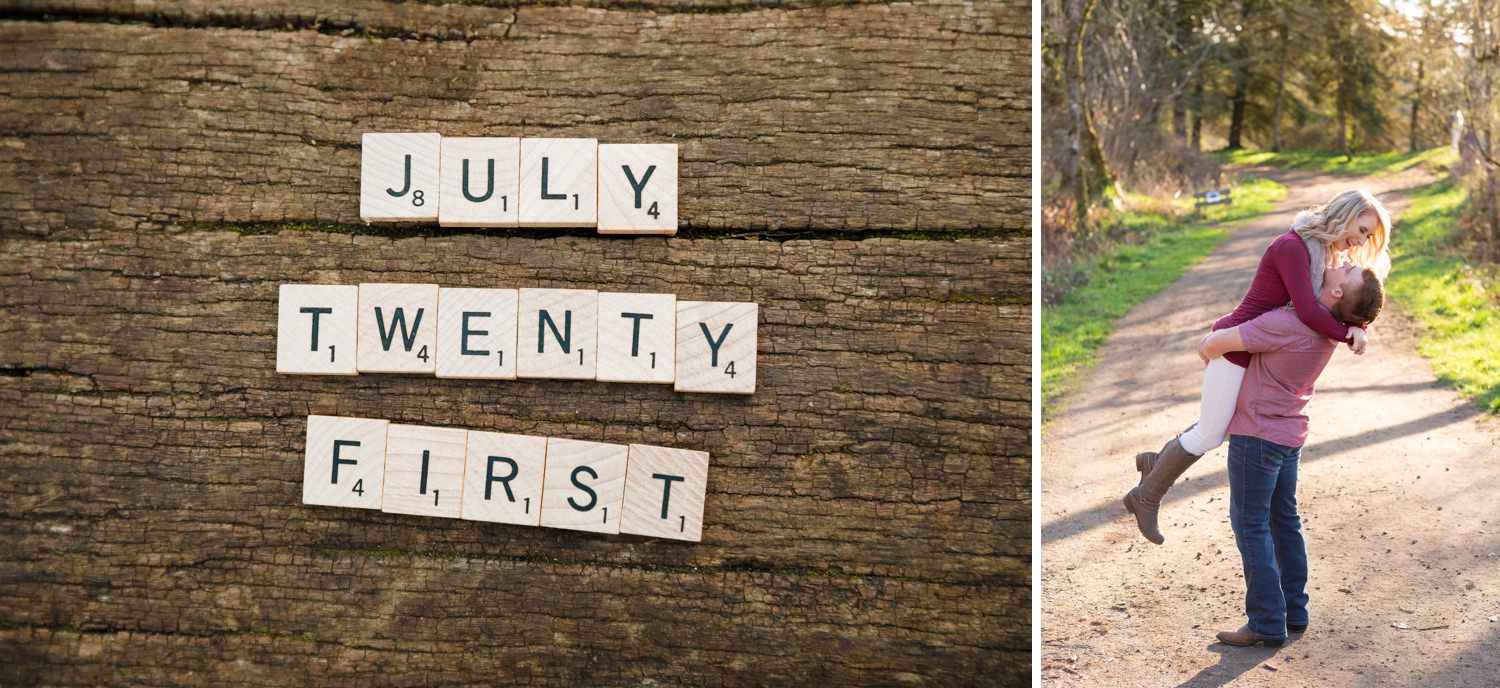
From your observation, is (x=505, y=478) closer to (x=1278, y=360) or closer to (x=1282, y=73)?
(x=1278, y=360)

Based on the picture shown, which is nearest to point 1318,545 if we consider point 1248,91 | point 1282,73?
point 1282,73

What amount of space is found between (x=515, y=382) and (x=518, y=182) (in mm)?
410

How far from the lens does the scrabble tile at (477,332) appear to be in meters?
2.13

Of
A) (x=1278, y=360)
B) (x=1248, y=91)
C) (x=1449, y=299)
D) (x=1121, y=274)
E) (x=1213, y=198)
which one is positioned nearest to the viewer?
(x=1278, y=360)

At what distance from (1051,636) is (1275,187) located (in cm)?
2053

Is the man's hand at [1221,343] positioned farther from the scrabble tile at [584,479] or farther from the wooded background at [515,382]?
the scrabble tile at [584,479]

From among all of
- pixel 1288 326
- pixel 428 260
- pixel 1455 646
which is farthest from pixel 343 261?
pixel 1455 646

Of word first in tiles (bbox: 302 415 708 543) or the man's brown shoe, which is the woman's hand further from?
word first in tiles (bbox: 302 415 708 543)

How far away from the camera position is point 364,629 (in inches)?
86.4

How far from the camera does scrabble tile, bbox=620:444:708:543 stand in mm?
2102

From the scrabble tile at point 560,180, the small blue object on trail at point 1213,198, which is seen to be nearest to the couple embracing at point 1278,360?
the scrabble tile at point 560,180

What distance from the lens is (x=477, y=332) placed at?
213 centimetres

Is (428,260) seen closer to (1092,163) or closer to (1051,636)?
(1051,636)

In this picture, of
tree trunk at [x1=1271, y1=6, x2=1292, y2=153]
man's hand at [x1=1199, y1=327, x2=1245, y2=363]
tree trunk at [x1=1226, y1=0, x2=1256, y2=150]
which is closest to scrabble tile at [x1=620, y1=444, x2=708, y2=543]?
man's hand at [x1=1199, y1=327, x2=1245, y2=363]
